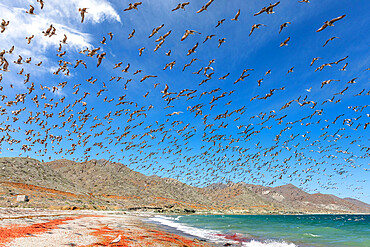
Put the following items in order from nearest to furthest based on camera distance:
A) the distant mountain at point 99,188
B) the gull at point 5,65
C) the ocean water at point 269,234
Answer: the gull at point 5,65, the ocean water at point 269,234, the distant mountain at point 99,188

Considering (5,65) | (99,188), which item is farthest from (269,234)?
(99,188)

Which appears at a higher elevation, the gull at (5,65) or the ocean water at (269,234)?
the gull at (5,65)

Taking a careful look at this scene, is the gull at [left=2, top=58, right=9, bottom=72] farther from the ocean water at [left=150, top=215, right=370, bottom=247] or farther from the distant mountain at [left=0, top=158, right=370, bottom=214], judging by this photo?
the distant mountain at [left=0, top=158, right=370, bottom=214]

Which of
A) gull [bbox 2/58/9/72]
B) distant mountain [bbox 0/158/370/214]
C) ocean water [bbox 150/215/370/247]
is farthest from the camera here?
distant mountain [bbox 0/158/370/214]

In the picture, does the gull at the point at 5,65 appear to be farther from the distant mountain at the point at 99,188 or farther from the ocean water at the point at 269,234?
the distant mountain at the point at 99,188

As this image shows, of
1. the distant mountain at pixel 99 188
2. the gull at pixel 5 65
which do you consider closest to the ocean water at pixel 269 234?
the gull at pixel 5 65

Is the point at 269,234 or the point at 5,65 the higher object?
the point at 5,65

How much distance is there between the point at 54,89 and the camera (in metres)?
23.2

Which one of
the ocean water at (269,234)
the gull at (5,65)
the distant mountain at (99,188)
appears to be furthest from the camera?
the distant mountain at (99,188)

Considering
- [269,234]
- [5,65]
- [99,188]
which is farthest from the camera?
[99,188]

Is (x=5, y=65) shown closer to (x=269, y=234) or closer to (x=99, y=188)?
(x=269, y=234)

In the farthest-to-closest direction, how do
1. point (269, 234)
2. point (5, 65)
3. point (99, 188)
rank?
point (99, 188) < point (269, 234) < point (5, 65)

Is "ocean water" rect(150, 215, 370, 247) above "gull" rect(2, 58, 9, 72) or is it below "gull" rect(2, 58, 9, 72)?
below

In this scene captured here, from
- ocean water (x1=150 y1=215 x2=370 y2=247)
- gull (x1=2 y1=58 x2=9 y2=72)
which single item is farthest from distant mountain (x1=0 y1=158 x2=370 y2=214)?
gull (x1=2 y1=58 x2=9 y2=72)
